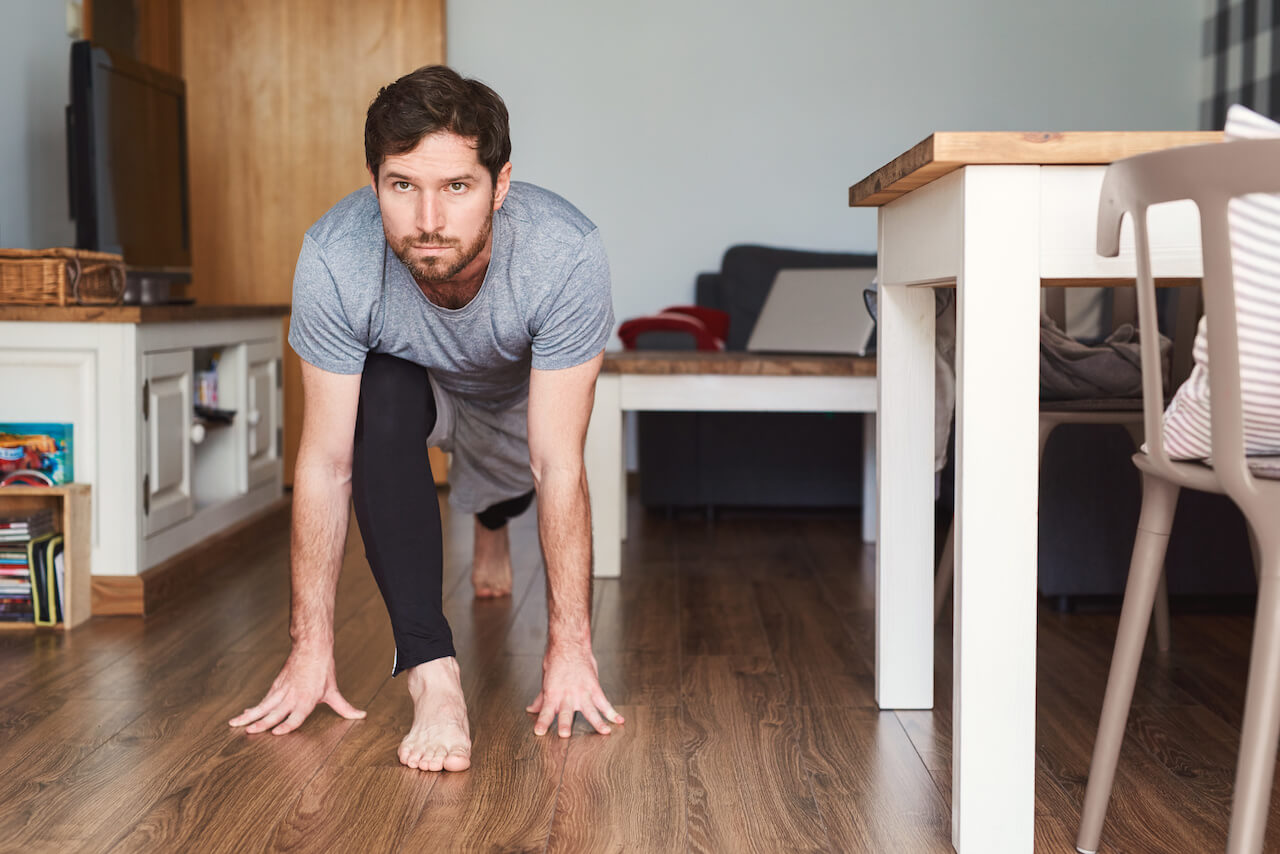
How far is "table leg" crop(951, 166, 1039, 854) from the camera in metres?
1.23

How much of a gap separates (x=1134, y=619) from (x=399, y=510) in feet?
3.17

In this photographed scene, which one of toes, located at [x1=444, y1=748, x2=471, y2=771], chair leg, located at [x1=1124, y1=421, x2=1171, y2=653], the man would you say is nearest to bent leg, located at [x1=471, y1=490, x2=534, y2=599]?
the man

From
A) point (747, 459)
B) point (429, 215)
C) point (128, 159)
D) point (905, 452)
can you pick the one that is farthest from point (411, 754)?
point (747, 459)

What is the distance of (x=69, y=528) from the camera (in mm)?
Answer: 2262

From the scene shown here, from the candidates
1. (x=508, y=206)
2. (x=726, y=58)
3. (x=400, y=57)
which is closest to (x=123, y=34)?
(x=400, y=57)

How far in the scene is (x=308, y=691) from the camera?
1.71m

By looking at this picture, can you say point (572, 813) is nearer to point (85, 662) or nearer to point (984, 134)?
point (984, 134)

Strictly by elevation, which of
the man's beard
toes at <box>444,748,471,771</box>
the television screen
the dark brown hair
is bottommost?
toes at <box>444,748,471,771</box>

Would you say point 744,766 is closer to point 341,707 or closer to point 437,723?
point 437,723

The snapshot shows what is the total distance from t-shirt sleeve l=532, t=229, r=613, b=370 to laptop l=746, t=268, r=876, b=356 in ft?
4.28

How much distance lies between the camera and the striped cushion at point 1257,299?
3.35 feet

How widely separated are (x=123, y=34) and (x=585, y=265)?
277 cm

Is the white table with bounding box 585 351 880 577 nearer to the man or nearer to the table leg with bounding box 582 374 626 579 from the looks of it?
the table leg with bounding box 582 374 626 579

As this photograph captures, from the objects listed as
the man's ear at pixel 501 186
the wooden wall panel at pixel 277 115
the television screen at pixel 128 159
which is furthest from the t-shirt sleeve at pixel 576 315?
the wooden wall panel at pixel 277 115
